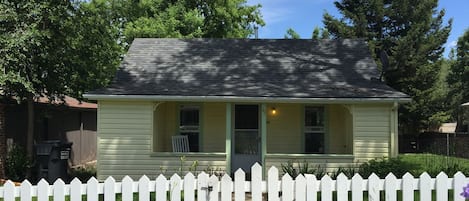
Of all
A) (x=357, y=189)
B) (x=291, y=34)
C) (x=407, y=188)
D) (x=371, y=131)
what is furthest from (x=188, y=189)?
(x=291, y=34)

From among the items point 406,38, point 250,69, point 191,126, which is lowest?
point 191,126

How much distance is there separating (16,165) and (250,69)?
672 cm

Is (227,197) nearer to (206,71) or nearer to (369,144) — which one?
(369,144)

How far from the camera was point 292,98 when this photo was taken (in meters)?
11.4

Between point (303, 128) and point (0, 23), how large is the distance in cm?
832

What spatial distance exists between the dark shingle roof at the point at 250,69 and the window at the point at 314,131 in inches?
47.7

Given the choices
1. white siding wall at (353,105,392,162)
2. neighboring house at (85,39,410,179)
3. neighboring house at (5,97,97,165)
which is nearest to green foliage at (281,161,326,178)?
neighboring house at (85,39,410,179)

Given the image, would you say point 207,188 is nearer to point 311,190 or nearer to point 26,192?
point 311,190

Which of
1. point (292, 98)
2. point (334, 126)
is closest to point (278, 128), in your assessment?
point (334, 126)

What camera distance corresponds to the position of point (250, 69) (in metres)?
13.6

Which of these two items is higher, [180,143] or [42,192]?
[180,143]

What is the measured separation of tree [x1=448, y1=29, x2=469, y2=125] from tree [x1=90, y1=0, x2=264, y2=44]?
15.0 m

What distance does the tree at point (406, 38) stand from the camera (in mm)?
27953

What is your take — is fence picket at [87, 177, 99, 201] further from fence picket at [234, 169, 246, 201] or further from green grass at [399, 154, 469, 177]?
green grass at [399, 154, 469, 177]
